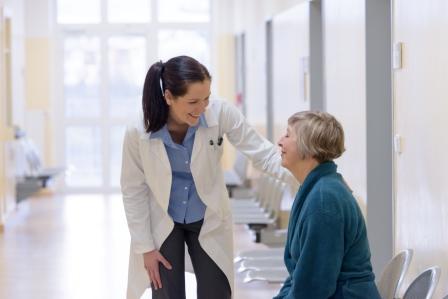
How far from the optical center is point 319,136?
2.96 metres

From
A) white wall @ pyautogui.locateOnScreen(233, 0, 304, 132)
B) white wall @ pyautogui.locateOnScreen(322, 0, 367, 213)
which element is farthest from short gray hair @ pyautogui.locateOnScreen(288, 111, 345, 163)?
white wall @ pyautogui.locateOnScreen(233, 0, 304, 132)

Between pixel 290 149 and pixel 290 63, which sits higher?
pixel 290 63

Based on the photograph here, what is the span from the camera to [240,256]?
6488 millimetres

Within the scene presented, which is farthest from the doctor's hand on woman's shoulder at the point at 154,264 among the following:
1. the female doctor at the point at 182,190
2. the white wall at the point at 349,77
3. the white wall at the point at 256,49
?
the white wall at the point at 256,49

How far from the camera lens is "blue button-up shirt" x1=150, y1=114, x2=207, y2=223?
3.62 m

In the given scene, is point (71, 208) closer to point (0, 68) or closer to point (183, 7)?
point (0, 68)

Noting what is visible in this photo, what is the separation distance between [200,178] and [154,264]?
1.23 feet

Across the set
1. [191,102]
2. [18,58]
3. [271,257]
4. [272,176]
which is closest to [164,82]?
[191,102]

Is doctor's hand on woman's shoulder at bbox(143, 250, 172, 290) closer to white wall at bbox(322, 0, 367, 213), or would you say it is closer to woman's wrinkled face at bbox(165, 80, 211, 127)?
woman's wrinkled face at bbox(165, 80, 211, 127)

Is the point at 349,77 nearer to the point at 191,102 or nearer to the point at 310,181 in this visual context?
the point at 191,102

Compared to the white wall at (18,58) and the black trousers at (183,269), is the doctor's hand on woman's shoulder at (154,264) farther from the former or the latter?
the white wall at (18,58)

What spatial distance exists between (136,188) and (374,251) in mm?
2474

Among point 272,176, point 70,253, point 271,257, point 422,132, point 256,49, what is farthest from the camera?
point 256,49

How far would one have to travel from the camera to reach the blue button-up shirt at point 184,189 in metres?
3.62
